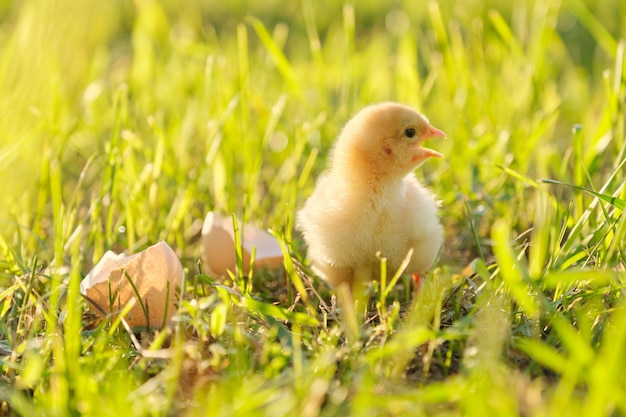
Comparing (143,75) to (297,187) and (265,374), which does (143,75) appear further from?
(265,374)

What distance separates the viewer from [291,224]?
2.55m

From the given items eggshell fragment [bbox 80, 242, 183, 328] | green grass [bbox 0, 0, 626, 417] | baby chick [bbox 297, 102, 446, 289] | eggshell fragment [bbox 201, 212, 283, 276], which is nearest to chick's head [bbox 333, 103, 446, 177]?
baby chick [bbox 297, 102, 446, 289]

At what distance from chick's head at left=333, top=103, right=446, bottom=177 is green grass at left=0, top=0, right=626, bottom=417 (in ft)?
0.84

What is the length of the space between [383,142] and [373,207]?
222 millimetres

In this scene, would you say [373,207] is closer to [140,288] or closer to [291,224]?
[291,224]

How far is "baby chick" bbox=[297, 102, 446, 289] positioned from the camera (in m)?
2.40

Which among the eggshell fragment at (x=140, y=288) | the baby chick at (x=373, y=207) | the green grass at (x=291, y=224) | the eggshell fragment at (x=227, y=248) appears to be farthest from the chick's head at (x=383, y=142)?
the eggshell fragment at (x=140, y=288)

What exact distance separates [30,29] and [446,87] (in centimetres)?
192

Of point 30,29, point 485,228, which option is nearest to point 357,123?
point 485,228

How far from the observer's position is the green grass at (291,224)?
5.24ft

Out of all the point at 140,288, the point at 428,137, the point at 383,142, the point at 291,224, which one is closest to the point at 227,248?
the point at 291,224

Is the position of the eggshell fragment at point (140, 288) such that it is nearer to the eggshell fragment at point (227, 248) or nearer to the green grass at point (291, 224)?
the green grass at point (291, 224)

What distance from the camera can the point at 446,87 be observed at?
3.82 meters

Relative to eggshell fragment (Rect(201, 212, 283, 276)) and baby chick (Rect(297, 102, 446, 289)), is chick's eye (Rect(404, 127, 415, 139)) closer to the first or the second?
baby chick (Rect(297, 102, 446, 289))
